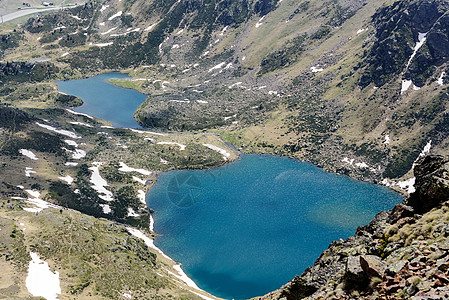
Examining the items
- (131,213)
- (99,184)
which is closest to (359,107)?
(131,213)

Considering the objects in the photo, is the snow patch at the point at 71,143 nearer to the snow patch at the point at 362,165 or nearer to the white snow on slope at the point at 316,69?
the snow patch at the point at 362,165

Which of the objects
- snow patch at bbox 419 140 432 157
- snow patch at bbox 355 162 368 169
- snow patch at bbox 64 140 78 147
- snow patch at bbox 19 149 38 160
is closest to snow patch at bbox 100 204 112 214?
snow patch at bbox 19 149 38 160

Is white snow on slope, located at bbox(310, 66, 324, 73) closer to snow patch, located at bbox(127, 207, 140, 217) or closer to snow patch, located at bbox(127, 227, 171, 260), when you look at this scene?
snow patch, located at bbox(127, 207, 140, 217)

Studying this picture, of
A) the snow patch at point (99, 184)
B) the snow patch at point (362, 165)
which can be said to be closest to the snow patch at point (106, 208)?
the snow patch at point (99, 184)

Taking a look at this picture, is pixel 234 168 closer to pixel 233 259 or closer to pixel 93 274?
pixel 233 259

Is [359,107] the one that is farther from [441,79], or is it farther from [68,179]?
[68,179]

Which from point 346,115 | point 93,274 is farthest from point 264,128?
point 93,274
